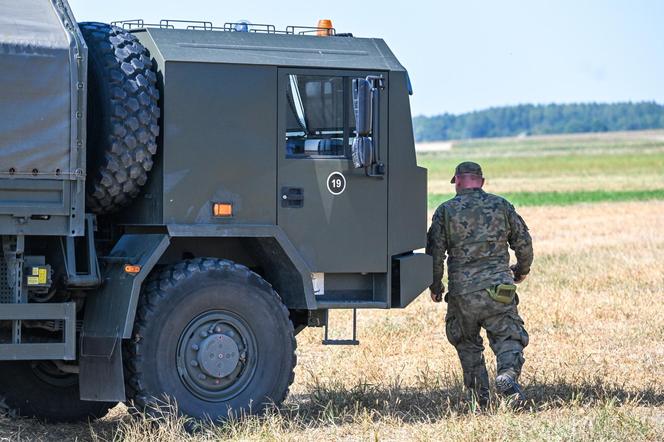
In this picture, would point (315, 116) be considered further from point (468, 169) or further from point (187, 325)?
point (187, 325)

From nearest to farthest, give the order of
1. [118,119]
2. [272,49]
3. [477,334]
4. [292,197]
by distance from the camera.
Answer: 1. [118,119]
2. [292,197]
3. [272,49]
4. [477,334]

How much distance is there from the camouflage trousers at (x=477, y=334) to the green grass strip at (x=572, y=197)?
3375 centimetres

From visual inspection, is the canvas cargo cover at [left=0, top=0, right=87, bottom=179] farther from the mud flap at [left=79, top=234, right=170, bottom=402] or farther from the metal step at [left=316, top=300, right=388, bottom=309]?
the metal step at [left=316, top=300, right=388, bottom=309]

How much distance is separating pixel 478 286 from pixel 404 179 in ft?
3.62

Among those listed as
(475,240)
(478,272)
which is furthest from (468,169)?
(478,272)

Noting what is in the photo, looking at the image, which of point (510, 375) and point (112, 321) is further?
point (510, 375)

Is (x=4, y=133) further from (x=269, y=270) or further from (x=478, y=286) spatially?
(x=478, y=286)

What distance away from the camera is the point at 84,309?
877 cm

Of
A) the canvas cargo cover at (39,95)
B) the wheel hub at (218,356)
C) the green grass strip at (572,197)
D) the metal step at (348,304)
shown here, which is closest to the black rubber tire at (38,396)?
the wheel hub at (218,356)

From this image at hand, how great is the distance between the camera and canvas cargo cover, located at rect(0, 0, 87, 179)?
795 centimetres

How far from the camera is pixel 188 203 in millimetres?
8625

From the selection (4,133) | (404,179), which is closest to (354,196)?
Result: (404,179)

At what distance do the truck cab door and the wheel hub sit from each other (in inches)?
32.3

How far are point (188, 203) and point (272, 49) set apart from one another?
1260mm
